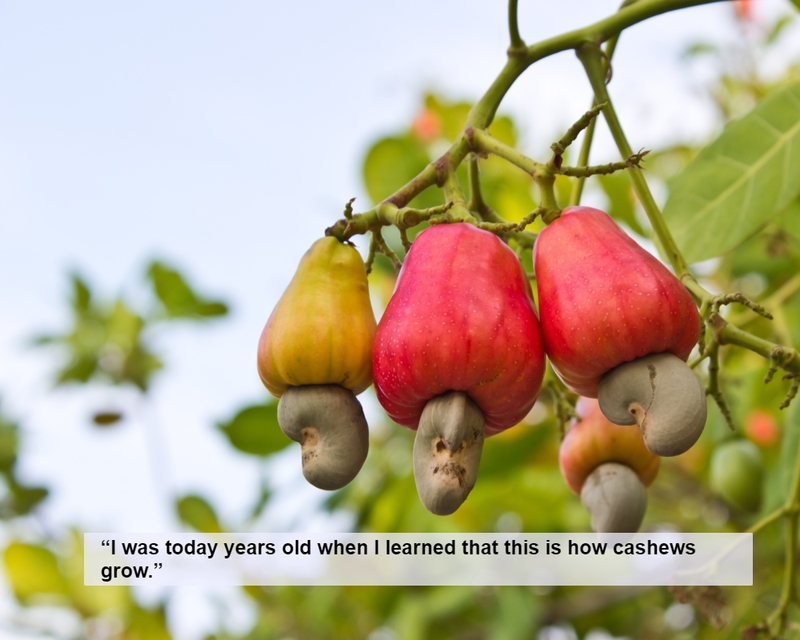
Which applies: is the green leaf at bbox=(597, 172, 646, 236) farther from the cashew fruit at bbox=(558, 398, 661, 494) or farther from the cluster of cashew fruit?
the cluster of cashew fruit

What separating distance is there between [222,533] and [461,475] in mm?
1767

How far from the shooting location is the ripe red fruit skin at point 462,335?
0.77m

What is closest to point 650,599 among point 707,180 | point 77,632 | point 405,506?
point 405,506

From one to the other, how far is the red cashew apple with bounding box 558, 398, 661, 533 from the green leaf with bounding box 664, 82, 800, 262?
376 mm

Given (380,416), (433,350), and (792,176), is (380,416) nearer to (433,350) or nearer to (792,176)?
(792,176)

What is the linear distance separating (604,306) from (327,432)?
0.29m

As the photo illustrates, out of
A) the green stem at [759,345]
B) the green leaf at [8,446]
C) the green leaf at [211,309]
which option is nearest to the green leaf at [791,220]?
the green stem at [759,345]

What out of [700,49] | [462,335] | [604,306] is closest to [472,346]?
[462,335]

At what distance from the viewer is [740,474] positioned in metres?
1.64

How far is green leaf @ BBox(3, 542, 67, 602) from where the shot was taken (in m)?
2.49

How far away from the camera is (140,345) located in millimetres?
2949

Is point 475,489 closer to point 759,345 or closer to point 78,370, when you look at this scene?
point 759,345

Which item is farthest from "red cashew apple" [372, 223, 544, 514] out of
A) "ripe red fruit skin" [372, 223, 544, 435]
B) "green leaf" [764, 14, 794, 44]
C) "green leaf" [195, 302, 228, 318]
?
"green leaf" [764, 14, 794, 44]

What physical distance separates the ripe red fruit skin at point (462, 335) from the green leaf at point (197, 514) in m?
1.73
